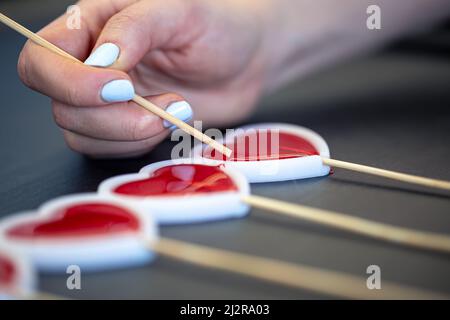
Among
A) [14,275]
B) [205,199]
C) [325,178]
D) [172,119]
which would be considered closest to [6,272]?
[14,275]

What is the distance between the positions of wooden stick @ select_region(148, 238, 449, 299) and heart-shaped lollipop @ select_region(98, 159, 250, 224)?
9 centimetres

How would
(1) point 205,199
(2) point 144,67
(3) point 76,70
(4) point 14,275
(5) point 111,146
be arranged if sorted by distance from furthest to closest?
(2) point 144,67
(5) point 111,146
(3) point 76,70
(1) point 205,199
(4) point 14,275

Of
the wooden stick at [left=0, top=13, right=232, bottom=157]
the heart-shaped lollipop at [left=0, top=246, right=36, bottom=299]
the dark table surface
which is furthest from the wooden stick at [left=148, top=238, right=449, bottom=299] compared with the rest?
the wooden stick at [left=0, top=13, right=232, bottom=157]

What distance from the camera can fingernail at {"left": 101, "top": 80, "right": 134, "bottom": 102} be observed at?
873mm

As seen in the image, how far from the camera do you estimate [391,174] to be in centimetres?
86

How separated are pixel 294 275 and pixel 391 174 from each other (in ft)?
0.90

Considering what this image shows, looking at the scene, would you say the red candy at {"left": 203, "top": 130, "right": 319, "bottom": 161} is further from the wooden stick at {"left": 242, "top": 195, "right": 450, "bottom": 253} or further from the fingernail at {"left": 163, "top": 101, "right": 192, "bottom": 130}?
the wooden stick at {"left": 242, "top": 195, "right": 450, "bottom": 253}

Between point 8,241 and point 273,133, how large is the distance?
48cm

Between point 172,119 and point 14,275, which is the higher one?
point 172,119

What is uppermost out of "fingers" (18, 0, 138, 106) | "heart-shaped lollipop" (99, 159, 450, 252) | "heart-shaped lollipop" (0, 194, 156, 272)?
"fingers" (18, 0, 138, 106)

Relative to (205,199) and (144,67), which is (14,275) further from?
(144,67)

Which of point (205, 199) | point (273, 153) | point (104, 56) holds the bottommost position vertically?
point (205, 199)

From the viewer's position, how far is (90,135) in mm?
984
